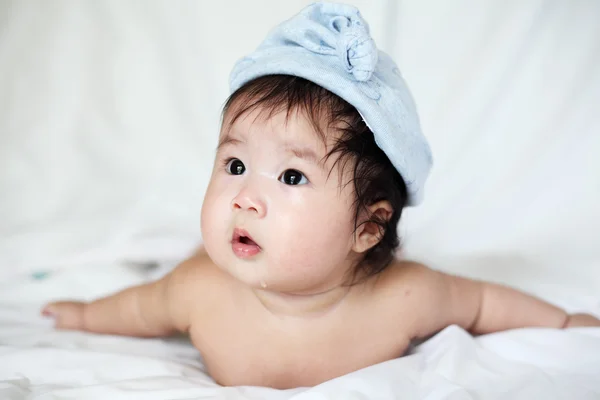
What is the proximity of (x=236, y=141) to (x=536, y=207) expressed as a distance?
A: 0.90 m

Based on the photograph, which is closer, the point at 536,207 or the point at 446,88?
the point at 536,207

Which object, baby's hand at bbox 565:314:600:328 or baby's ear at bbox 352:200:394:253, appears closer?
baby's ear at bbox 352:200:394:253

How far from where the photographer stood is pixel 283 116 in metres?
1.06

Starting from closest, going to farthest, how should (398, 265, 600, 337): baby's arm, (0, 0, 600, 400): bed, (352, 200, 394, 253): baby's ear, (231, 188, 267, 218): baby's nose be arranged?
(231, 188, 267, 218): baby's nose
(352, 200, 394, 253): baby's ear
(398, 265, 600, 337): baby's arm
(0, 0, 600, 400): bed

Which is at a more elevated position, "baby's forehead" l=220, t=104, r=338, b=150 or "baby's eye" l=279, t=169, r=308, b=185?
"baby's forehead" l=220, t=104, r=338, b=150

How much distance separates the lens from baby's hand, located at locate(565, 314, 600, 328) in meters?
1.35

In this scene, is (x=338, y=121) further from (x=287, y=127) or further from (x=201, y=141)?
(x=201, y=141)

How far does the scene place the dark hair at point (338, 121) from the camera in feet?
3.51

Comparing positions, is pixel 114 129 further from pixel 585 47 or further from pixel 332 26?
pixel 585 47

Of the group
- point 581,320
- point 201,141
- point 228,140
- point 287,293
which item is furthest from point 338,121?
point 201,141

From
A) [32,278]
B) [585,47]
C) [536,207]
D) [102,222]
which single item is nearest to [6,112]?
[102,222]

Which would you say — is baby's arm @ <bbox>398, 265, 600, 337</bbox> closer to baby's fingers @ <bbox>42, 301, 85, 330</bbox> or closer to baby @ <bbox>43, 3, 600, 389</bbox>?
baby @ <bbox>43, 3, 600, 389</bbox>

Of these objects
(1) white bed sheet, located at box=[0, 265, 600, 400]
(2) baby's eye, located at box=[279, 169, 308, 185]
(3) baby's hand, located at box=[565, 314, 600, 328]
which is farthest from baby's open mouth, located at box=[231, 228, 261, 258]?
(3) baby's hand, located at box=[565, 314, 600, 328]

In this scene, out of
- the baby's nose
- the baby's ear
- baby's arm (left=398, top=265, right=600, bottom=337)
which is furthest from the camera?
baby's arm (left=398, top=265, right=600, bottom=337)
